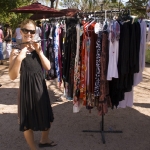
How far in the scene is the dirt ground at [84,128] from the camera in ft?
12.0

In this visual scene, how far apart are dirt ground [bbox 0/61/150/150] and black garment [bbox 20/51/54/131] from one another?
714mm

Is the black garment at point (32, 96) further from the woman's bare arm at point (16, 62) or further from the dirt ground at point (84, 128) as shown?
the dirt ground at point (84, 128)

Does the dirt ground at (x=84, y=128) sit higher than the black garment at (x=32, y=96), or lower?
lower

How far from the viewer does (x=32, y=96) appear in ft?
9.87

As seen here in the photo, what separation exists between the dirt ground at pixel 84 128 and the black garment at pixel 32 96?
0.71 m

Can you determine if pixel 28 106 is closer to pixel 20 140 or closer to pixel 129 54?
pixel 20 140

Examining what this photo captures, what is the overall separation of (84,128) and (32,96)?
1.60 meters

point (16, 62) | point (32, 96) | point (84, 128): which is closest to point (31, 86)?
point (32, 96)

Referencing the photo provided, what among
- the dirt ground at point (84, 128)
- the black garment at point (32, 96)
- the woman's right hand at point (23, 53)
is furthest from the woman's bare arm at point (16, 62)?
the dirt ground at point (84, 128)

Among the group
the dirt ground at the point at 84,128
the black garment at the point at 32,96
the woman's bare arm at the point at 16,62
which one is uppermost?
the woman's bare arm at the point at 16,62

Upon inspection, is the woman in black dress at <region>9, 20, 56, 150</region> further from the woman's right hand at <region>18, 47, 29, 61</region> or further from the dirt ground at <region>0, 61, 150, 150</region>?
the dirt ground at <region>0, 61, 150, 150</region>

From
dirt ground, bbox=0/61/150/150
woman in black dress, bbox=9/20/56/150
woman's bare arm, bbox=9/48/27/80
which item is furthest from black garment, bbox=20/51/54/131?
dirt ground, bbox=0/61/150/150

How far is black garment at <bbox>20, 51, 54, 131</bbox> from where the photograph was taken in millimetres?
2975

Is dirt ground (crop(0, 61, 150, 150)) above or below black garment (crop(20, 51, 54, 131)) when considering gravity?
below
